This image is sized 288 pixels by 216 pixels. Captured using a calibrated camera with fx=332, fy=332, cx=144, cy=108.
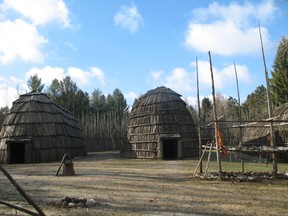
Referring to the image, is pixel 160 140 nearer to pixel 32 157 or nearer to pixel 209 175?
pixel 32 157

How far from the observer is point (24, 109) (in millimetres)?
30359

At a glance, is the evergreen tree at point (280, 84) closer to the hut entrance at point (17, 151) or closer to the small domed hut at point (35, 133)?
the small domed hut at point (35, 133)


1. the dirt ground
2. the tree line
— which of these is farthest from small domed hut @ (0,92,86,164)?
the dirt ground

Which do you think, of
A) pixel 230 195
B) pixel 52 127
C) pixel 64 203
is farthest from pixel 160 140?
pixel 64 203

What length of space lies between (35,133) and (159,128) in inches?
429

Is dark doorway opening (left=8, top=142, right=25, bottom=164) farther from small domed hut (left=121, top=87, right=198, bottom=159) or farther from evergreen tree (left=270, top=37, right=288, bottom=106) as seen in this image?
evergreen tree (left=270, top=37, right=288, bottom=106)

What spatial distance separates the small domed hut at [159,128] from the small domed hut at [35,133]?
6.16 meters

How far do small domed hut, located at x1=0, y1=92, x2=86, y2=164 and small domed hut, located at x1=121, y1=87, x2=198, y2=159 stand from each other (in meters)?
6.16

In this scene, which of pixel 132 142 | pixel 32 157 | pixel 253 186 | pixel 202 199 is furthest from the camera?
pixel 132 142

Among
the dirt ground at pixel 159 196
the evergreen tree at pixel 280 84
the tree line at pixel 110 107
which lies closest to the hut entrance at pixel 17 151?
the tree line at pixel 110 107

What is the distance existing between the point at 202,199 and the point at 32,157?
69.3ft

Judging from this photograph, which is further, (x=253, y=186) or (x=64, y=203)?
(x=253, y=186)

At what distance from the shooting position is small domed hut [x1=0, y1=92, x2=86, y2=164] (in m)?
28.1

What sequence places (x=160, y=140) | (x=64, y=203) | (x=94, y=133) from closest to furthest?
(x=64, y=203) < (x=160, y=140) < (x=94, y=133)
